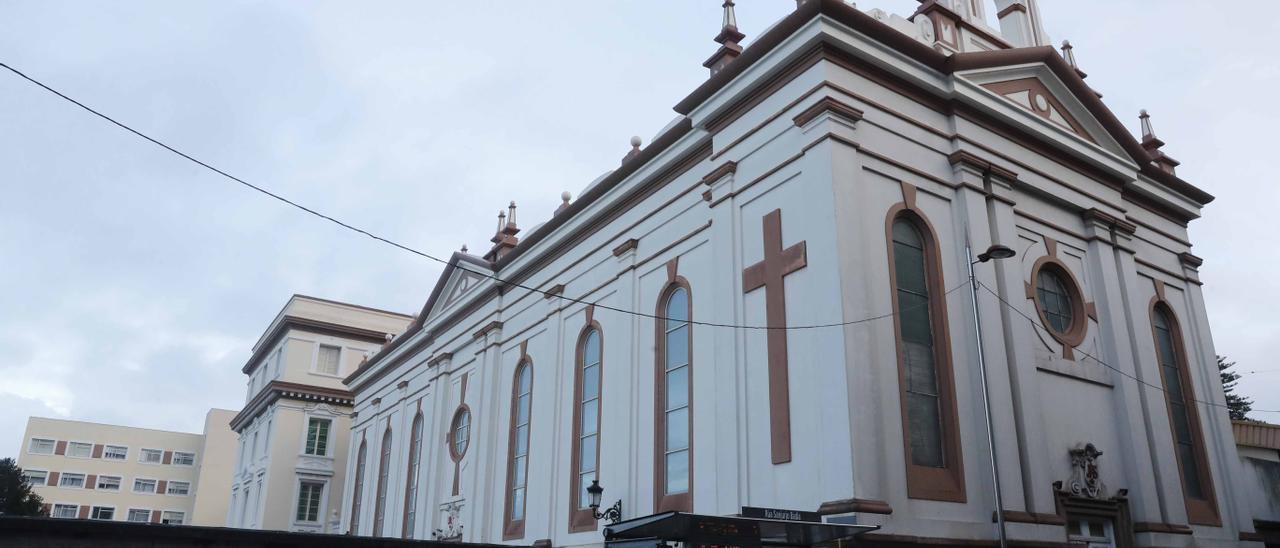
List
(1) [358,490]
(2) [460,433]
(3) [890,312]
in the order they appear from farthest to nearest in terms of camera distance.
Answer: (1) [358,490], (2) [460,433], (3) [890,312]

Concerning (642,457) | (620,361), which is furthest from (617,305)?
(642,457)

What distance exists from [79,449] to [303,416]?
152 feet

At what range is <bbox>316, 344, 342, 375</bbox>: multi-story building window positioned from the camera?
48344 mm

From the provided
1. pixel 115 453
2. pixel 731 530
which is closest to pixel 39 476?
pixel 115 453

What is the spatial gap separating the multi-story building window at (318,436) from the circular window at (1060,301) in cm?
3631

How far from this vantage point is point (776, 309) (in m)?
17.3

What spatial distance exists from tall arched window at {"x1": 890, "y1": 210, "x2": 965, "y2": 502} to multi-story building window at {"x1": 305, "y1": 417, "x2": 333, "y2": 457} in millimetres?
36214

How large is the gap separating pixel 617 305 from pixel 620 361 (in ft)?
4.90

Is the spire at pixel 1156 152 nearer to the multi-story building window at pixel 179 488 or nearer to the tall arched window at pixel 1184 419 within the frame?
the tall arched window at pixel 1184 419

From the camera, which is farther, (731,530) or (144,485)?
(144,485)

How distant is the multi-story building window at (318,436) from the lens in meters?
46.3

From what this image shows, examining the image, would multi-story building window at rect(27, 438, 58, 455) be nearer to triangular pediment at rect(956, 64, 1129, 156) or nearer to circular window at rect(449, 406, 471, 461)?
circular window at rect(449, 406, 471, 461)

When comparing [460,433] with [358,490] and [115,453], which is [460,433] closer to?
[358,490]

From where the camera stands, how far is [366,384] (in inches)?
1652
